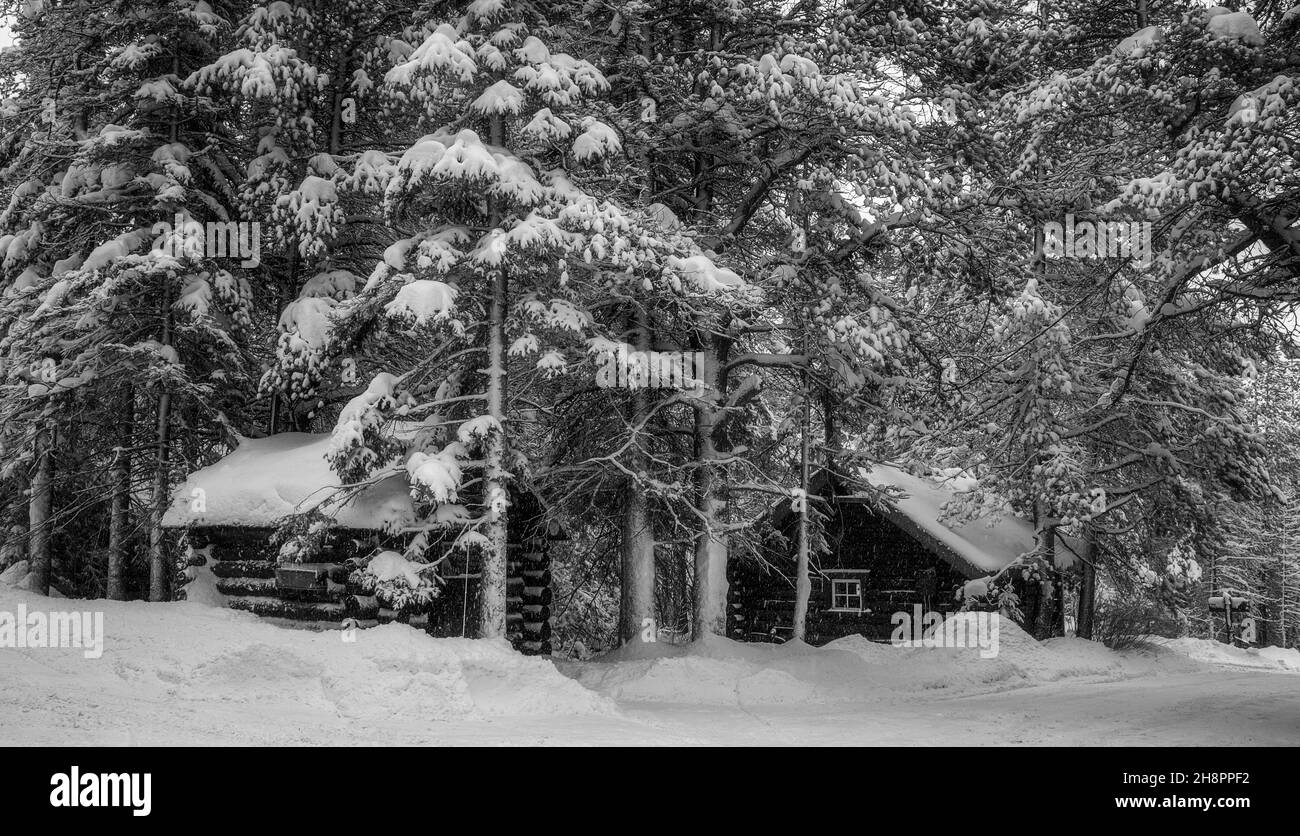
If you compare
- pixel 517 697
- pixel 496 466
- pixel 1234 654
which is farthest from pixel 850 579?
pixel 517 697

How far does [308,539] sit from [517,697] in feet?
12.7

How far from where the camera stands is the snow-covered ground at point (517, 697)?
10023mm

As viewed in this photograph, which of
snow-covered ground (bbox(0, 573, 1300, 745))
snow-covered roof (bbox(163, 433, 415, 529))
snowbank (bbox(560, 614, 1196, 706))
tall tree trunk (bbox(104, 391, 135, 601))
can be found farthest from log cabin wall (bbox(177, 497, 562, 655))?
snowbank (bbox(560, 614, 1196, 706))

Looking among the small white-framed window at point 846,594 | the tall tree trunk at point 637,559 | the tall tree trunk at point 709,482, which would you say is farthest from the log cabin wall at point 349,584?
the small white-framed window at point 846,594

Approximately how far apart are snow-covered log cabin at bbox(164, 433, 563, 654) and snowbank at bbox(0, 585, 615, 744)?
1400 mm

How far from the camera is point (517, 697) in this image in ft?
42.3

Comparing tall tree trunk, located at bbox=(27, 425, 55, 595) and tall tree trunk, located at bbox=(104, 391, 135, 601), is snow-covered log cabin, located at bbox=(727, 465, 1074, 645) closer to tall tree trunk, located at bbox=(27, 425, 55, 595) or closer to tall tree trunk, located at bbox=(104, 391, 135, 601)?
tall tree trunk, located at bbox=(104, 391, 135, 601)

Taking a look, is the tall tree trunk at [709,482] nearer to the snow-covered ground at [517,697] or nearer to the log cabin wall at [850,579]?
the snow-covered ground at [517,697]

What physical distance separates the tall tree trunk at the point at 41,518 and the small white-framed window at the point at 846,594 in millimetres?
16599

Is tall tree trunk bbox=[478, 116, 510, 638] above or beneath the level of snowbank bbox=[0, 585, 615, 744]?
above

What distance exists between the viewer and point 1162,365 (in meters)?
21.1

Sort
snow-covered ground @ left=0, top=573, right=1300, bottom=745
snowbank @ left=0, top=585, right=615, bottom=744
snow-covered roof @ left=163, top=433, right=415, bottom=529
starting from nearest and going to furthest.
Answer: snowbank @ left=0, top=585, right=615, bottom=744 → snow-covered ground @ left=0, top=573, right=1300, bottom=745 → snow-covered roof @ left=163, top=433, right=415, bottom=529

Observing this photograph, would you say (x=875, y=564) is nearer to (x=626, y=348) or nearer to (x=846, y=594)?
(x=846, y=594)

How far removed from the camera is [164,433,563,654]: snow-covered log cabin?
14938 millimetres
